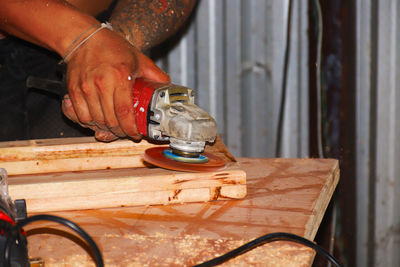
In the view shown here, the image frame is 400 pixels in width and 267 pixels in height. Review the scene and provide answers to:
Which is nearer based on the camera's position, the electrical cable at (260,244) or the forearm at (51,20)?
the electrical cable at (260,244)

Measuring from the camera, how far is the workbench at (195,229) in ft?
2.83

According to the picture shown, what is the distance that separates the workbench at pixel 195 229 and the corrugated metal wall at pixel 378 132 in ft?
4.14

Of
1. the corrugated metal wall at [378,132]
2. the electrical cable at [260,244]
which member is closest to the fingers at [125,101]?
the electrical cable at [260,244]

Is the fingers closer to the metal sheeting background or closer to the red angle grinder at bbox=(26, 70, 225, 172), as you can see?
the red angle grinder at bbox=(26, 70, 225, 172)

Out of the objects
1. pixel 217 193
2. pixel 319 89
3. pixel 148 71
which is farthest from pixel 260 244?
pixel 319 89

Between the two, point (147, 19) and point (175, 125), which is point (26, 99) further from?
point (175, 125)

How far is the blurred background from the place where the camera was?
94.1 inches

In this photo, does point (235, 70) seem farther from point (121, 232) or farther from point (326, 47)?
point (121, 232)

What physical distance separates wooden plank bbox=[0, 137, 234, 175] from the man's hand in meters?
0.07

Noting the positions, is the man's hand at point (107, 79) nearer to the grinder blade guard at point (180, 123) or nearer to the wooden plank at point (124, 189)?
the grinder blade guard at point (180, 123)

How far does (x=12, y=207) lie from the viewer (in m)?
0.98

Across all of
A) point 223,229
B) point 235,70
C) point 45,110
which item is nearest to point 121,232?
point 223,229

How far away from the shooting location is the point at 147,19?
1881mm

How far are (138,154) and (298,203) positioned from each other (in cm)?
51
